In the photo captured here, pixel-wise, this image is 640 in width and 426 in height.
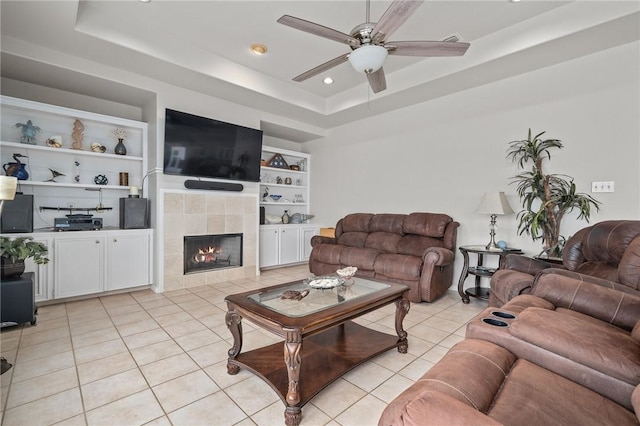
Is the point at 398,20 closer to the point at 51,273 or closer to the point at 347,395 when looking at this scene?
the point at 347,395

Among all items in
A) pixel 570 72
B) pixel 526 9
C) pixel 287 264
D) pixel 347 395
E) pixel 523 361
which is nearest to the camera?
pixel 523 361

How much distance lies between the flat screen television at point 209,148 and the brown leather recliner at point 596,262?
360cm

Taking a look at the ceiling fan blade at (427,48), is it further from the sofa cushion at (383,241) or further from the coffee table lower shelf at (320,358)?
the sofa cushion at (383,241)

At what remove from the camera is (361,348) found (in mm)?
2170

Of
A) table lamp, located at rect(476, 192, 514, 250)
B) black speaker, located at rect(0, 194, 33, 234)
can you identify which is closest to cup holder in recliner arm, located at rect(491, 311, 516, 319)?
table lamp, located at rect(476, 192, 514, 250)

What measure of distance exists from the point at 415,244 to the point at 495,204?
3.53 feet

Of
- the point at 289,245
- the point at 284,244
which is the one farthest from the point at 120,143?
the point at 289,245

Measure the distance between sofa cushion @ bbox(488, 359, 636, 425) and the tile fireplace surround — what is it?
3883mm

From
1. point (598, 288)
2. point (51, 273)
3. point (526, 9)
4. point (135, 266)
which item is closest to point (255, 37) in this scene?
point (526, 9)

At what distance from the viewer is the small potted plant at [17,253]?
7.86ft

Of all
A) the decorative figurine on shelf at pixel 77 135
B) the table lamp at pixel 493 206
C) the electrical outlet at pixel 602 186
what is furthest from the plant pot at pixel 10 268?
the electrical outlet at pixel 602 186

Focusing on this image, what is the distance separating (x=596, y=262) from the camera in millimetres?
2320

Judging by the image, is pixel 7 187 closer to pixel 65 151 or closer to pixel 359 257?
pixel 65 151

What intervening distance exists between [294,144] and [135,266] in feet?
12.8
